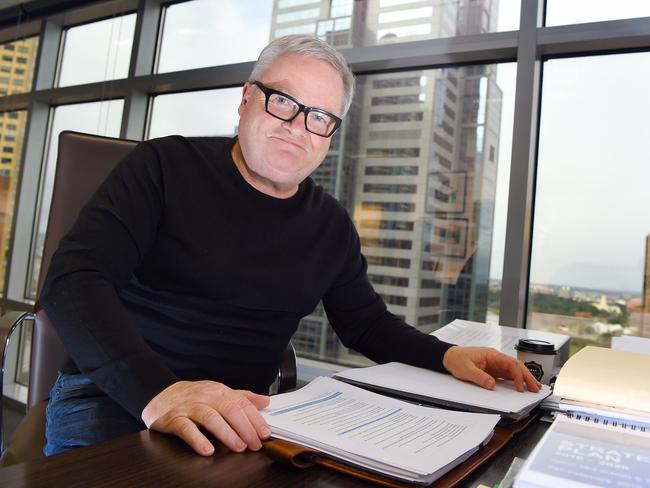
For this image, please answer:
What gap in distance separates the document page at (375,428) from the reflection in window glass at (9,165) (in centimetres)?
360

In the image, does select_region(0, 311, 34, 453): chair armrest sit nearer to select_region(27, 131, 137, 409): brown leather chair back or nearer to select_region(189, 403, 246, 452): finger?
select_region(27, 131, 137, 409): brown leather chair back

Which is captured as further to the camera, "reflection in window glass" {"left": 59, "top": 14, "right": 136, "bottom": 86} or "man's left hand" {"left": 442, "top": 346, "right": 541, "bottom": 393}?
"reflection in window glass" {"left": 59, "top": 14, "right": 136, "bottom": 86}

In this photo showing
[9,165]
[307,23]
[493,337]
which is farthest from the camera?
[9,165]

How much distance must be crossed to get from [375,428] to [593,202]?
1.69 metres

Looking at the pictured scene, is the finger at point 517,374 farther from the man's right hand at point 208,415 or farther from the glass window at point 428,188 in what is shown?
the glass window at point 428,188

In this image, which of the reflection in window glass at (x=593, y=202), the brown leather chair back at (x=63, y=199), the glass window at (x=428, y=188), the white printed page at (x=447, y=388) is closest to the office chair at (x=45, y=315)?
the brown leather chair back at (x=63, y=199)

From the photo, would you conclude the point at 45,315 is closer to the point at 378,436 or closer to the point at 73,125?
the point at 378,436

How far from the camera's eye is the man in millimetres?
936

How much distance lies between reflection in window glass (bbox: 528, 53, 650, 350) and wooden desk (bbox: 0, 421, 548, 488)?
60.8 inches

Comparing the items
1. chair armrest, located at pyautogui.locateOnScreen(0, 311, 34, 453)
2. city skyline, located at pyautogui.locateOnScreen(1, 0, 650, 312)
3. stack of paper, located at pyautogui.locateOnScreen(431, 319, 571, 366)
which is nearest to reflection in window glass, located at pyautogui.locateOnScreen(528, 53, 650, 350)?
city skyline, located at pyautogui.locateOnScreen(1, 0, 650, 312)

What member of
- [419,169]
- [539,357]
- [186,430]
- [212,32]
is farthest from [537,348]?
[212,32]

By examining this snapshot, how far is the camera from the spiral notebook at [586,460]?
463 mm

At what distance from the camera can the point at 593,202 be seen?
1.98 m

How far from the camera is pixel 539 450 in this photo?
525 millimetres
